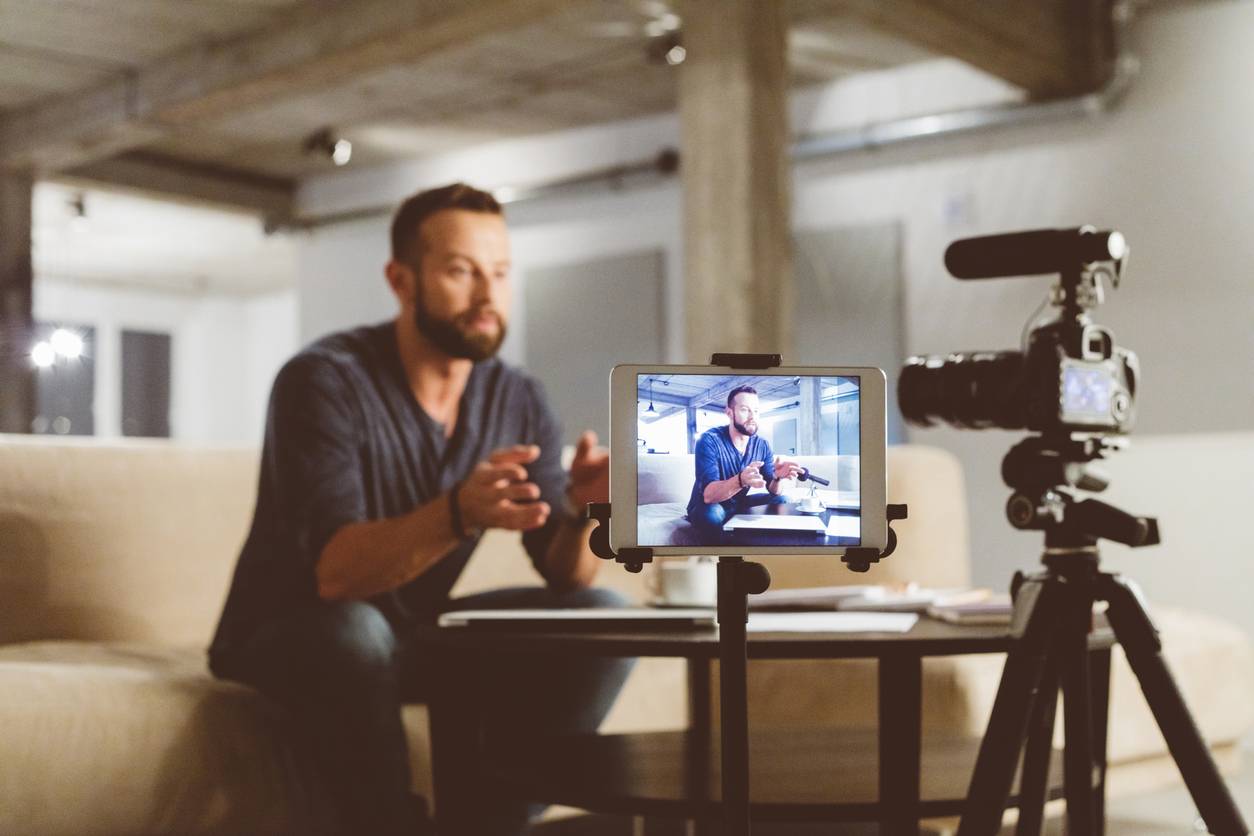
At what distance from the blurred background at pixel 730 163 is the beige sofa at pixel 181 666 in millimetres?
1321

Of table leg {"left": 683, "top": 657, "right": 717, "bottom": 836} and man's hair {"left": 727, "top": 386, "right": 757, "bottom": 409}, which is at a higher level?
man's hair {"left": 727, "top": 386, "right": 757, "bottom": 409}

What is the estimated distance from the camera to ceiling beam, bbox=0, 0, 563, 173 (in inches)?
196

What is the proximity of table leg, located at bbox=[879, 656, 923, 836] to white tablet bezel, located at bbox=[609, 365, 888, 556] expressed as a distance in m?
0.41

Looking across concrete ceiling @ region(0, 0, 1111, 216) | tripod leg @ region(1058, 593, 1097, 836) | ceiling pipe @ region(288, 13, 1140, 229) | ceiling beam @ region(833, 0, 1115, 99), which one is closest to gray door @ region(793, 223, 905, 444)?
ceiling pipe @ region(288, 13, 1140, 229)

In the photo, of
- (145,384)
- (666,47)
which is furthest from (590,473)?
(145,384)

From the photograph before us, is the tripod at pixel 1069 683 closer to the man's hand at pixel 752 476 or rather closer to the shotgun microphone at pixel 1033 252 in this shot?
the shotgun microphone at pixel 1033 252

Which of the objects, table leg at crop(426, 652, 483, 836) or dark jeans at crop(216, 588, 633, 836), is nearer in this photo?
table leg at crop(426, 652, 483, 836)

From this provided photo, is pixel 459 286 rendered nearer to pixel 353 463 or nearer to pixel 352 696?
pixel 353 463

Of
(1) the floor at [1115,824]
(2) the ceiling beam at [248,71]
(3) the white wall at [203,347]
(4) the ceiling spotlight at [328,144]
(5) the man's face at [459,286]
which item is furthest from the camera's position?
(3) the white wall at [203,347]

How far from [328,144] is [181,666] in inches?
221

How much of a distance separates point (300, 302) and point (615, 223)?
2547 mm

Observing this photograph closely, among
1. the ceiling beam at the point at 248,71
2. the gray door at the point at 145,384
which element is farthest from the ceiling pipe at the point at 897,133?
the gray door at the point at 145,384

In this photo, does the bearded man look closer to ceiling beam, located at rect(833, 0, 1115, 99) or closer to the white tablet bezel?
the white tablet bezel

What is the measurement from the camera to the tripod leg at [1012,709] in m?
1.54
